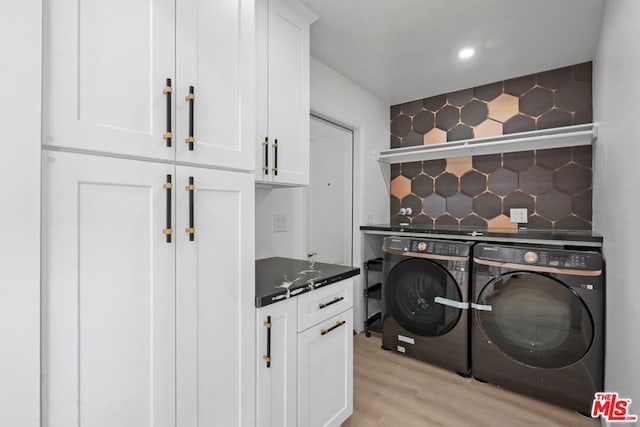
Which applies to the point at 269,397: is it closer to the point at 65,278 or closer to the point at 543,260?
the point at 65,278

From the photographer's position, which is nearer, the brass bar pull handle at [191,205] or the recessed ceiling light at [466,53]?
the brass bar pull handle at [191,205]

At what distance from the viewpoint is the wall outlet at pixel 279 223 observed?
6.87ft

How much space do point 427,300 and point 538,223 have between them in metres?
1.24

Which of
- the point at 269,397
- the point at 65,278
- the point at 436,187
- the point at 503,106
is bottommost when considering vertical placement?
the point at 269,397

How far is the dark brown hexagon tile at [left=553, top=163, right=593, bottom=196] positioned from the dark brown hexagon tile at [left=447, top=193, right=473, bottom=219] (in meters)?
0.69

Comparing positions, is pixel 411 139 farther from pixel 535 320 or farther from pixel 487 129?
pixel 535 320

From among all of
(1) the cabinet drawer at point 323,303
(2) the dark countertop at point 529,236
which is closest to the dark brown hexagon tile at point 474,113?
(2) the dark countertop at point 529,236

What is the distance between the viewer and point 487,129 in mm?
2854

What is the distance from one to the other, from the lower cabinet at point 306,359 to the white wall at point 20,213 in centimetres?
68

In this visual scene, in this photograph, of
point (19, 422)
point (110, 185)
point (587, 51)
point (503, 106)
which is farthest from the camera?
point (503, 106)

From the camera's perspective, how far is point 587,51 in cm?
221

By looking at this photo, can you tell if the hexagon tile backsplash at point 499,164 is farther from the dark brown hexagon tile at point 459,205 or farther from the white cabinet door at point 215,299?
the white cabinet door at point 215,299

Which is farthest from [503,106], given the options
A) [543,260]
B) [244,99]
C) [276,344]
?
[276,344]

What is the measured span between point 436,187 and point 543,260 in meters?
1.39
